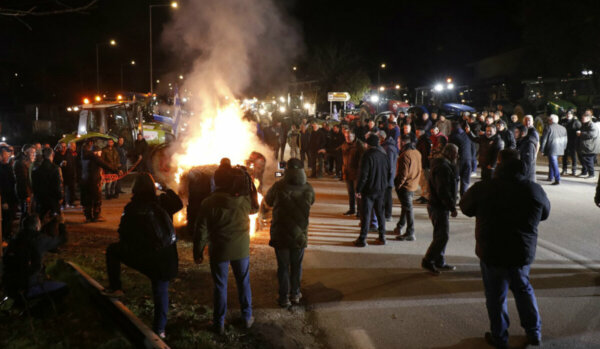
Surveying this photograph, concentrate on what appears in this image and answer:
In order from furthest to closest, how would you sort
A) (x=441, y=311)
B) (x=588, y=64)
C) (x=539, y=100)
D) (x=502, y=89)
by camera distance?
(x=502, y=89), (x=588, y=64), (x=539, y=100), (x=441, y=311)

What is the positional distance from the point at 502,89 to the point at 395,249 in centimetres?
2825

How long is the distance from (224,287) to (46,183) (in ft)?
19.4

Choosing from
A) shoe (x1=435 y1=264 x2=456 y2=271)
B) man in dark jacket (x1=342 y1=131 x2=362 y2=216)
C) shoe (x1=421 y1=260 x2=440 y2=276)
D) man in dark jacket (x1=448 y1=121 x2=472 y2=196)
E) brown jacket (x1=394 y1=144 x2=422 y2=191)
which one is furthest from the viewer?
man in dark jacket (x1=448 y1=121 x2=472 y2=196)

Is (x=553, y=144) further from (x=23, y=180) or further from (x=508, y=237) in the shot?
(x=23, y=180)

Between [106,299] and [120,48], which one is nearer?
[106,299]

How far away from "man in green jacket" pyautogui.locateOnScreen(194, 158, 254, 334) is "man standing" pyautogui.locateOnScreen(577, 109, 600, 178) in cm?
1323

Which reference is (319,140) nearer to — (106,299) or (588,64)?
(106,299)

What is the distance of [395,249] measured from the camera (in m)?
7.86

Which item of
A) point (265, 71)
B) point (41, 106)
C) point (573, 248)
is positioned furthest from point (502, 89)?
point (41, 106)

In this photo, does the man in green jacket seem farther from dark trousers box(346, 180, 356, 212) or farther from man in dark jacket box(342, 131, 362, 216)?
dark trousers box(346, 180, 356, 212)

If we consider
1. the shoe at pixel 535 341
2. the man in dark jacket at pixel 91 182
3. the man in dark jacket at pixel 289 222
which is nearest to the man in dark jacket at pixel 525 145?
the shoe at pixel 535 341

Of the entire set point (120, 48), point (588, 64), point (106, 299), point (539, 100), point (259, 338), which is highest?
point (120, 48)

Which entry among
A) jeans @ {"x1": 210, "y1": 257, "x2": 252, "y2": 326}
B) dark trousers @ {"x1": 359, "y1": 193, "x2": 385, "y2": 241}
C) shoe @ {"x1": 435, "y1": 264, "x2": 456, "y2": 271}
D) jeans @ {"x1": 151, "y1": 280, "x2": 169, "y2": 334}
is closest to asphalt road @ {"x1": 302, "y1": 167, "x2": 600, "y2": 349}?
shoe @ {"x1": 435, "y1": 264, "x2": 456, "y2": 271}

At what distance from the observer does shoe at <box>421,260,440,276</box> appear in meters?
6.57
